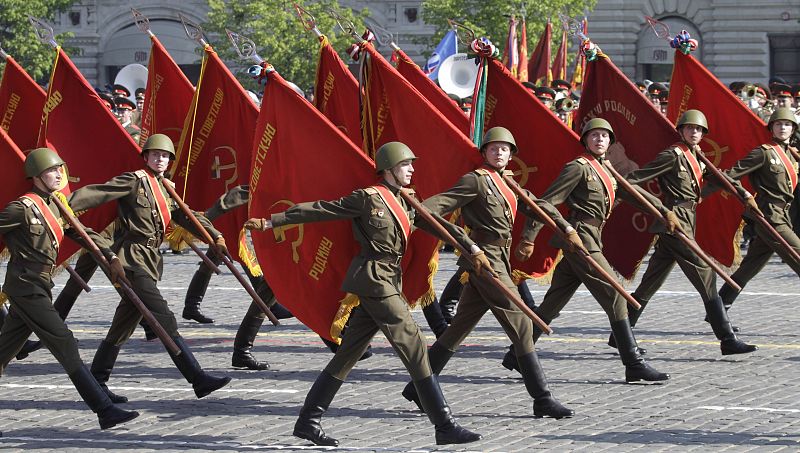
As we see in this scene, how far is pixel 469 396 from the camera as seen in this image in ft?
33.6

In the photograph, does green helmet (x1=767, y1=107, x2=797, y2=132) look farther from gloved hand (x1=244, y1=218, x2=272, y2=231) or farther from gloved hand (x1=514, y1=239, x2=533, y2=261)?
gloved hand (x1=244, y1=218, x2=272, y2=231)

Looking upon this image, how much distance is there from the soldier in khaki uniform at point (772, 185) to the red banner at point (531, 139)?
1.43 m

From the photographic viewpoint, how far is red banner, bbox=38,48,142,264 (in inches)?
491

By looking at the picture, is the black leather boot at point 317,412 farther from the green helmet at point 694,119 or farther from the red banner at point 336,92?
the red banner at point 336,92

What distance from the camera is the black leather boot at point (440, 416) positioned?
8711 millimetres

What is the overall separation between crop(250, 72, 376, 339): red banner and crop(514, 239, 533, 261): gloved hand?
1.14 meters

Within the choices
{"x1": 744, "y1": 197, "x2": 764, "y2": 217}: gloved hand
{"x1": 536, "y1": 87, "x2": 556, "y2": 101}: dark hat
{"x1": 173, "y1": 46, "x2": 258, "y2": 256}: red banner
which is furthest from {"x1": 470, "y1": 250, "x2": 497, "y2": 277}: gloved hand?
{"x1": 536, "y1": 87, "x2": 556, "y2": 101}: dark hat

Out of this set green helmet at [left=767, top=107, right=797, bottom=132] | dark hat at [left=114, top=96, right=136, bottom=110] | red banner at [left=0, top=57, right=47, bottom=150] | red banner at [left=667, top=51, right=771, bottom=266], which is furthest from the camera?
dark hat at [left=114, top=96, right=136, bottom=110]

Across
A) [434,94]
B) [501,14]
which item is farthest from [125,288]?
[501,14]

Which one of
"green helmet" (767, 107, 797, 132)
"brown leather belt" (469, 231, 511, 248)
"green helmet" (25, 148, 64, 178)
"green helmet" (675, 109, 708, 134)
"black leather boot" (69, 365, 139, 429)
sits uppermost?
"green helmet" (25, 148, 64, 178)

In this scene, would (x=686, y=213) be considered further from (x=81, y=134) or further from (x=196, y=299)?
(x=81, y=134)

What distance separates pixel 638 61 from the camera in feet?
142

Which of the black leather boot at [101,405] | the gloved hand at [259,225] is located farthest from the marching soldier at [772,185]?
the black leather boot at [101,405]

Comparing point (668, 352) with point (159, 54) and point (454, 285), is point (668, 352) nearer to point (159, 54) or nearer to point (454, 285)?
point (454, 285)
